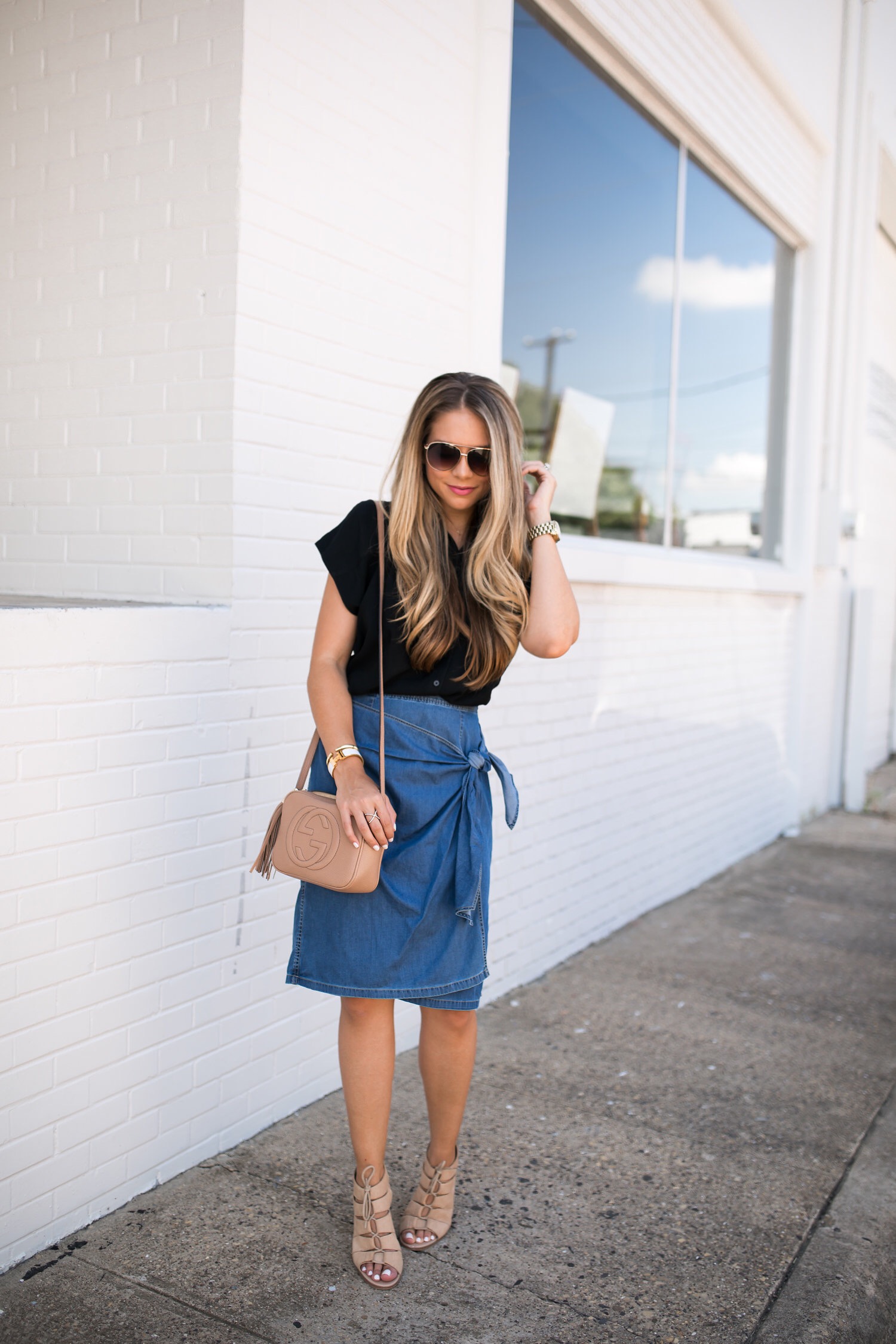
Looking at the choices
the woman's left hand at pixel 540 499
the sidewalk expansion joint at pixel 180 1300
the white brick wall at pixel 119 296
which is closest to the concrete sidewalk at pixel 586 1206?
the sidewalk expansion joint at pixel 180 1300

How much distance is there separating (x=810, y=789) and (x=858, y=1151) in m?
4.85

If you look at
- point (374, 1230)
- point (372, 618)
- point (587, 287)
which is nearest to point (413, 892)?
point (372, 618)

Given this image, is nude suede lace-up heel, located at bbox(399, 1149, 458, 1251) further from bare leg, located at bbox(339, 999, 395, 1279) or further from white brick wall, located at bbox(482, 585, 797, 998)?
white brick wall, located at bbox(482, 585, 797, 998)

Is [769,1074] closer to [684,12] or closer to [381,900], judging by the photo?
[381,900]

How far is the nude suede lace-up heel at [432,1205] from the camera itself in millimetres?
2307

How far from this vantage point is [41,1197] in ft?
7.18

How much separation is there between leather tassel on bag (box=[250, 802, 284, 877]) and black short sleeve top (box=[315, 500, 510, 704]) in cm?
30

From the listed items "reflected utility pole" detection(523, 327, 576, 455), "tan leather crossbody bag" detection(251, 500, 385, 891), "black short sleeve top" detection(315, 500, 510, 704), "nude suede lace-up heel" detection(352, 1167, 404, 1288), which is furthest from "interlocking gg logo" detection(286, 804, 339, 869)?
"reflected utility pole" detection(523, 327, 576, 455)

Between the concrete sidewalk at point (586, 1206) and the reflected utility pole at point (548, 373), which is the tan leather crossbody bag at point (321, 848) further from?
the reflected utility pole at point (548, 373)

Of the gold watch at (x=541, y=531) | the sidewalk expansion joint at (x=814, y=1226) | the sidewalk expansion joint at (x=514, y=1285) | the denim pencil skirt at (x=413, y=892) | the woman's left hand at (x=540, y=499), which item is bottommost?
the sidewalk expansion joint at (x=814, y=1226)

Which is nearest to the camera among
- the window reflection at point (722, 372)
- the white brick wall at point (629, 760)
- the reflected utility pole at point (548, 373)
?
the white brick wall at point (629, 760)

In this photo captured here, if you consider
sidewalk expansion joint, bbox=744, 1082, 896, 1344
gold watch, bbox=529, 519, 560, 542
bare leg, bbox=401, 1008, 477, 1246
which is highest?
gold watch, bbox=529, 519, 560, 542

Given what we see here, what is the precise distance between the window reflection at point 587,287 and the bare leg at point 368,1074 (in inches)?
106

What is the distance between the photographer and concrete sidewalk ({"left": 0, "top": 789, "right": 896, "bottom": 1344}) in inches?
81.1
